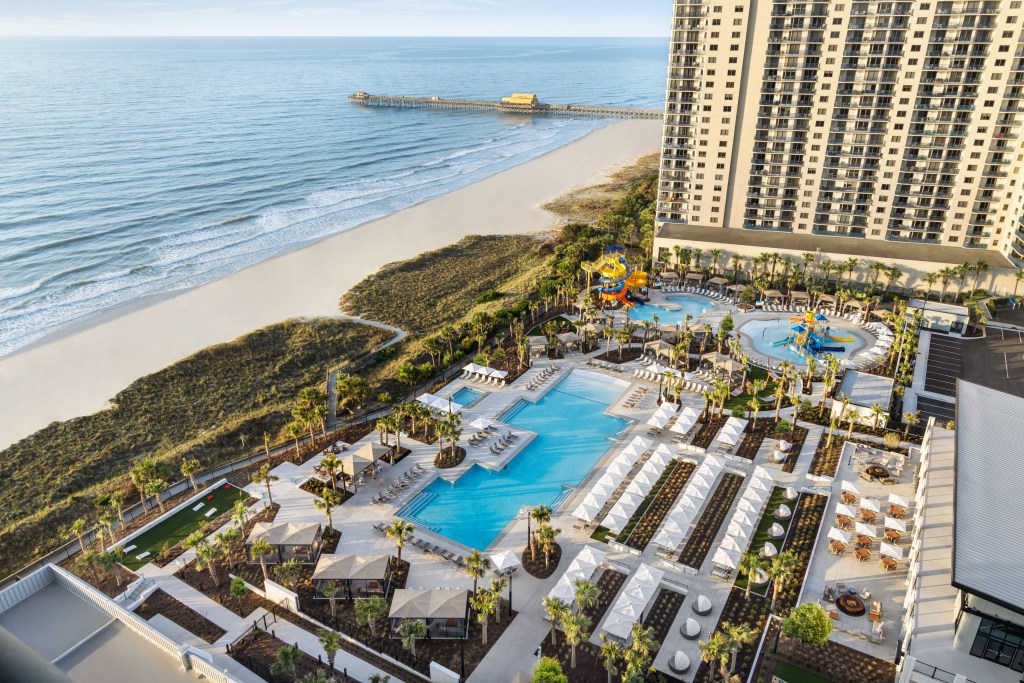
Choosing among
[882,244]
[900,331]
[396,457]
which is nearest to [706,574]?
[396,457]

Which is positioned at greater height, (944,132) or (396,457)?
(944,132)

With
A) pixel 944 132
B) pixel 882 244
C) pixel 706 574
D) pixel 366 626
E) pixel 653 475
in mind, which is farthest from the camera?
pixel 882 244

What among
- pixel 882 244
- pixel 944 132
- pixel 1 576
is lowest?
pixel 1 576

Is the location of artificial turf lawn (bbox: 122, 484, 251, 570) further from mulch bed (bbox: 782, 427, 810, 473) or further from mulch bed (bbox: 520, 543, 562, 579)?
mulch bed (bbox: 782, 427, 810, 473)

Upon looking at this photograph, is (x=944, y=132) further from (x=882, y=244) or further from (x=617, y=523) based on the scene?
(x=617, y=523)

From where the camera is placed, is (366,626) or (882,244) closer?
(366,626)

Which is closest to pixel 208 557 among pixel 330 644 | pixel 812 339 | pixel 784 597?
pixel 330 644

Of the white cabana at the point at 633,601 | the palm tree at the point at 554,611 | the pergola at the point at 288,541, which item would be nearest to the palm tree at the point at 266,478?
the pergola at the point at 288,541

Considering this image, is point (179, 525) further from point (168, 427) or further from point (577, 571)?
point (577, 571)
